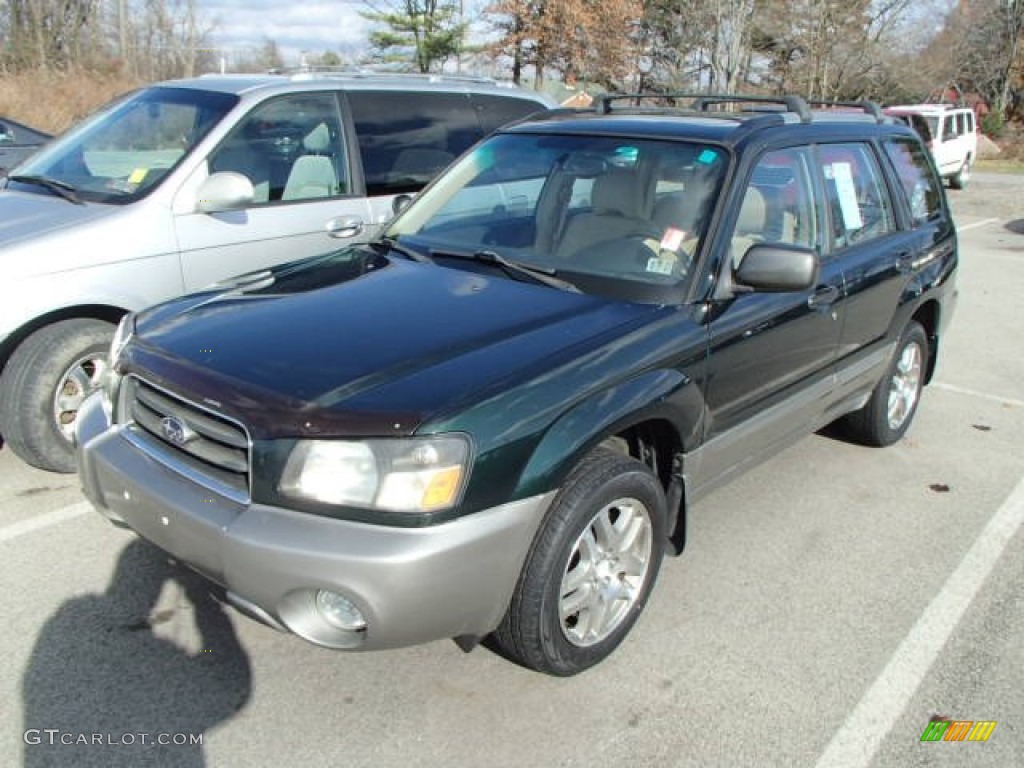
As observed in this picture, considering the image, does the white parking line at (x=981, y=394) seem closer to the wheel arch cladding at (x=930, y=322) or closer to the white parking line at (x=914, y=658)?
the wheel arch cladding at (x=930, y=322)

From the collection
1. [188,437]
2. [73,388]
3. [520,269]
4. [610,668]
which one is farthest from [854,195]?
[73,388]

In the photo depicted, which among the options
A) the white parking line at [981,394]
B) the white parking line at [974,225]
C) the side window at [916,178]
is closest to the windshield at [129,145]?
the side window at [916,178]

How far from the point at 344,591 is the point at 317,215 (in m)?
3.16

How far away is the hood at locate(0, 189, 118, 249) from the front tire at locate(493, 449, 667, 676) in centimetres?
283

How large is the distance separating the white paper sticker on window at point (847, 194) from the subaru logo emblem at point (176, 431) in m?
3.01

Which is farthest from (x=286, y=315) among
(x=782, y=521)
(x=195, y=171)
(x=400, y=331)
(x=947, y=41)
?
(x=947, y=41)

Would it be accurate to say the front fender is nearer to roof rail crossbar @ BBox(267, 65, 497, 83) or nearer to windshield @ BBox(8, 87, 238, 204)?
windshield @ BBox(8, 87, 238, 204)

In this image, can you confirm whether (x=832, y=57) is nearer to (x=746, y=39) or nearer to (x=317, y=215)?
(x=746, y=39)

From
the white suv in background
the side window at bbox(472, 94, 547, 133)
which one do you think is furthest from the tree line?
the side window at bbox(472, 94, 547, 133)

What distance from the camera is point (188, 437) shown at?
265cm

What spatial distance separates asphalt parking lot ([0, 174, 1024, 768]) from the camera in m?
2.61

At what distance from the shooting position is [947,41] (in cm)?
4359

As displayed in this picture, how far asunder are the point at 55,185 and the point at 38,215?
45cm

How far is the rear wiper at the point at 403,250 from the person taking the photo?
3.62m
